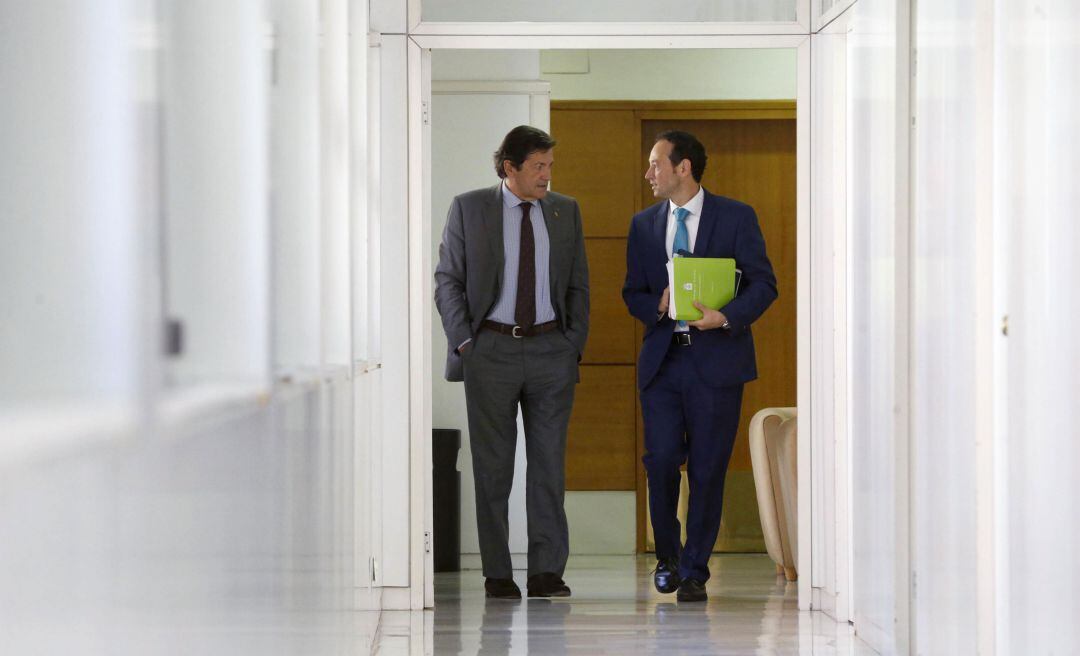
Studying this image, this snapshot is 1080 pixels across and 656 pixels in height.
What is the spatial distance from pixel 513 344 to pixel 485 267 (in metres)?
0.31

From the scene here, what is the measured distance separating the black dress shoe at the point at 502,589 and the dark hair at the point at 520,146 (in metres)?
1.53

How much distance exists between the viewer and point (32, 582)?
2.10 feet

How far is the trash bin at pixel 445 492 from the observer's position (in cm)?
538

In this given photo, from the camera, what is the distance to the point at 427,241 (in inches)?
175

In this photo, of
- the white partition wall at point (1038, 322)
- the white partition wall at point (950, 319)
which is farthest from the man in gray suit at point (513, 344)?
the white partition wall at point (1038, 322)

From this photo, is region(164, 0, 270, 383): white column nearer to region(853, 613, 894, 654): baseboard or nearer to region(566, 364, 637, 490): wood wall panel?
region(853, 613, 894, 654): baseboard

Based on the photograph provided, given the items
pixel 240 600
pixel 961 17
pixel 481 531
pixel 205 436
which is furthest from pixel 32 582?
pixel 481 531

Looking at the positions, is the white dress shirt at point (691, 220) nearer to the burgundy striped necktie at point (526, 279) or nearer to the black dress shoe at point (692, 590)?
the burgundy striped necktie at point (526, 279)

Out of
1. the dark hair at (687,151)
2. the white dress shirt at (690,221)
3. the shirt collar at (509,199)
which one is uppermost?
the dark hair at (687,151)

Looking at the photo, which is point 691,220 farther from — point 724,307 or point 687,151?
point 724,307

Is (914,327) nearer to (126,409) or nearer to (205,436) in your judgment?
(205,436)

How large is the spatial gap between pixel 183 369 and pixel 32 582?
1.56 ft

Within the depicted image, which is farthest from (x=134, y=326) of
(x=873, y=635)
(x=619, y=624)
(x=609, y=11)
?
(x=609, y=11)

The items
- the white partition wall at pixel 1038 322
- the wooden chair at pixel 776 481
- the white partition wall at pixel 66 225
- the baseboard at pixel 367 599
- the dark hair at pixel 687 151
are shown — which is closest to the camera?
the white partition wall at pixel 66 225
